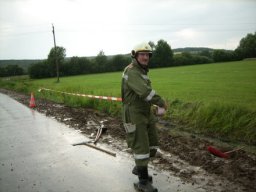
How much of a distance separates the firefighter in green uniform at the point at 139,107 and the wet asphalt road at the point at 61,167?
48 cm

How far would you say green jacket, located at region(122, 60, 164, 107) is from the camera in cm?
427

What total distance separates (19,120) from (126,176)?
802 cm

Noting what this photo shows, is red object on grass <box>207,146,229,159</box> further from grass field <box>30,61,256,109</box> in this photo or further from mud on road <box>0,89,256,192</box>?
grass field <box>30,61,256,109</box>

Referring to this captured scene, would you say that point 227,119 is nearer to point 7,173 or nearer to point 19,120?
point 7,173

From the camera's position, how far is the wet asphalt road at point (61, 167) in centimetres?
484

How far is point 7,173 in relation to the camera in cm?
570

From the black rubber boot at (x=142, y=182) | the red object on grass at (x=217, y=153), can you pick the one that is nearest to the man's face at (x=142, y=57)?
the black rubber boot at (x=142, y=182)

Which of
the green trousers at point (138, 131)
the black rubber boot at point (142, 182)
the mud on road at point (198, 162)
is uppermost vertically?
the green trousers at point (138, 131)

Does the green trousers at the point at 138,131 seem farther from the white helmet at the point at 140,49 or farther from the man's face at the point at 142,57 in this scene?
the white helmet at the point at 140,49

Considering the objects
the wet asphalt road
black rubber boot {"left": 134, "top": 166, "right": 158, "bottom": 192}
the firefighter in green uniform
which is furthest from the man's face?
the wet asphalt road

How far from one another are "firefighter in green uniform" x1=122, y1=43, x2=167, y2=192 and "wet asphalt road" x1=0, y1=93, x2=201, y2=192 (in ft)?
1.58

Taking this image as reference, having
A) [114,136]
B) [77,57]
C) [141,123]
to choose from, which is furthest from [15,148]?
[77,57]

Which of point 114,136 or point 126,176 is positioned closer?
point 126,176

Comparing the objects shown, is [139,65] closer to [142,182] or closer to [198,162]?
[142,182]
